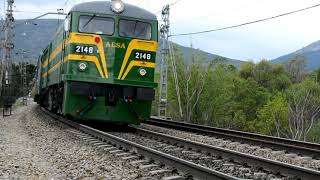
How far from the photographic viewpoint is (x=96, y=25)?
14.3m

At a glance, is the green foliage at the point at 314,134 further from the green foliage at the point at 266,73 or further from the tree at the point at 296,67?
the tree at the point at 296,67

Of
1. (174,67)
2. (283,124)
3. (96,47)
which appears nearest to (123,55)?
(96,47)

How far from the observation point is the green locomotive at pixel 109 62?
1395 centimetres

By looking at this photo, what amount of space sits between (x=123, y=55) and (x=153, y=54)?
93 centimetres

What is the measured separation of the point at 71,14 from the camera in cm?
1426

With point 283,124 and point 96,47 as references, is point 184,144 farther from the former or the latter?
point 283,124

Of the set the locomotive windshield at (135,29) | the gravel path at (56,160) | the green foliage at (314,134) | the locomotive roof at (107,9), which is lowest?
the green foliage at (314,134)

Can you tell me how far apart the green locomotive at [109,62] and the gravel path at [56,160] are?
1632 millimetres

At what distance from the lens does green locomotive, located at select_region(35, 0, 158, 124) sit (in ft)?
45.8

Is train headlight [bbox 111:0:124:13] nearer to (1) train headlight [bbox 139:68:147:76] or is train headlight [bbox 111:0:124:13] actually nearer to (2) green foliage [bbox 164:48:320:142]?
(1) train headlight [bbox 139:68:147:76]

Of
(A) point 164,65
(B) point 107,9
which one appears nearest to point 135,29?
(B) point 107,9

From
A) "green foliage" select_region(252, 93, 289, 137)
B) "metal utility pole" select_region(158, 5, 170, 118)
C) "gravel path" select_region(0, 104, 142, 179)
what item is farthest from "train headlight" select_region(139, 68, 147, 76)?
"green foliage" select_region(252, 93, 289, 137)

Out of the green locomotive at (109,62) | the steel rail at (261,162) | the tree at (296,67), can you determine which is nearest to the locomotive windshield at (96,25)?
the green locomotive at (109,62)

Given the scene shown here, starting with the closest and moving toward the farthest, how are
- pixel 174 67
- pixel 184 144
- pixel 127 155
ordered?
1. pixel 127 155
2. pixel 184 144
3. pixel 174 67
